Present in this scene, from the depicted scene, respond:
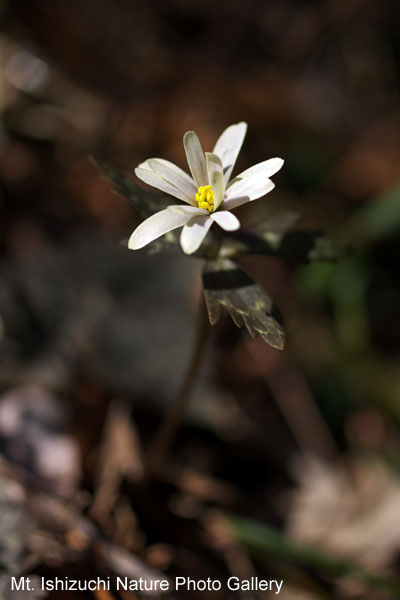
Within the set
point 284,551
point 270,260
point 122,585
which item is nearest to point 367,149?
point 270,260

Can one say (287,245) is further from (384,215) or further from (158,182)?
(384,215)

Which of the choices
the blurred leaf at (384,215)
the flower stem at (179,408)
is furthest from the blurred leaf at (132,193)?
the blurred leaf at (384,215)

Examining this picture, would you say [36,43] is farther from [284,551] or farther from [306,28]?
[284,551]

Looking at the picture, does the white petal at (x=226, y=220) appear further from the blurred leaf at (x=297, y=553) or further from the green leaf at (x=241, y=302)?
the blurred leaf at (x=297, y=553)

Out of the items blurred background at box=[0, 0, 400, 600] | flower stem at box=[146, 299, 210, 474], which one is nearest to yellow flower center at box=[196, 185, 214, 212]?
flower stem at box=[146, 299, 210, 474]

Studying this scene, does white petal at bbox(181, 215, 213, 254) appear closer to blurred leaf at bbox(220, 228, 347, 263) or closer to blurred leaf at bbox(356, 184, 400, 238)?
blurred leaf at bbox(220, 228, 347, 263)

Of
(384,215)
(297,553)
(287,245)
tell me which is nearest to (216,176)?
(287,245)
